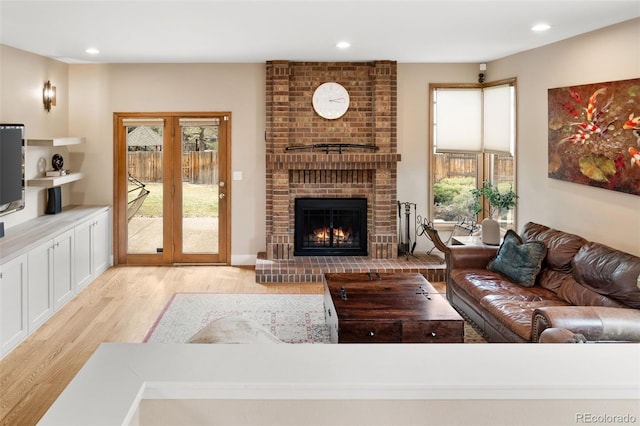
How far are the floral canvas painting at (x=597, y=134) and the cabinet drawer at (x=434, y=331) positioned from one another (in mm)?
1759

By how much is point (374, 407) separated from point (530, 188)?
192 inches

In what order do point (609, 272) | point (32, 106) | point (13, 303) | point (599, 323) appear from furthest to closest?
1. point (32, 106)
2. point (13, 303)
3. point (609, 272)
4. point (599, 323)

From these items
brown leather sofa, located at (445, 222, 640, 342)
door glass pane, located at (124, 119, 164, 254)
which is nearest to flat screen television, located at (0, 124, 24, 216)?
door glass pane, located at (124, 119, 164, 254)

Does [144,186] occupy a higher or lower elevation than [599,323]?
higher

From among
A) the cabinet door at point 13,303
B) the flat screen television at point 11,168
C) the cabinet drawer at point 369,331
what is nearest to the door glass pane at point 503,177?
the cabinet drawer at point 369,331

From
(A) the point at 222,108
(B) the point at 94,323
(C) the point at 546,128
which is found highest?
(A) the point at 222,108

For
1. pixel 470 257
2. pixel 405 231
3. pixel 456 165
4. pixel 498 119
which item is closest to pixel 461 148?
pixel 456 165

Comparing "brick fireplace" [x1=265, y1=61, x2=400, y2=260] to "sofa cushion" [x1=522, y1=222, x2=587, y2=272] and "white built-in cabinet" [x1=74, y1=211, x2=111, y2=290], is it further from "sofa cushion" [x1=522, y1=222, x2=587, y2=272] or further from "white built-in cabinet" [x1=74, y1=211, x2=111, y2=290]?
"sofa cushion" [x1=522, y1=222, x2=587, y2=272]

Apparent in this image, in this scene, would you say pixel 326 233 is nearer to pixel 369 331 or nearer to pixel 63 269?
pixel 63 269

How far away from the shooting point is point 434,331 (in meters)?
3.61

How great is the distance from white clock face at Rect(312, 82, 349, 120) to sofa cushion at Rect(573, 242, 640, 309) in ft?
11.0

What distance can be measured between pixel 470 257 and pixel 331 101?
2684mm

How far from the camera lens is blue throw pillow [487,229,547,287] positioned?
4.60 metres

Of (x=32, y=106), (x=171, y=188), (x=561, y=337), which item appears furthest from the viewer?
(x=171, y=188)
